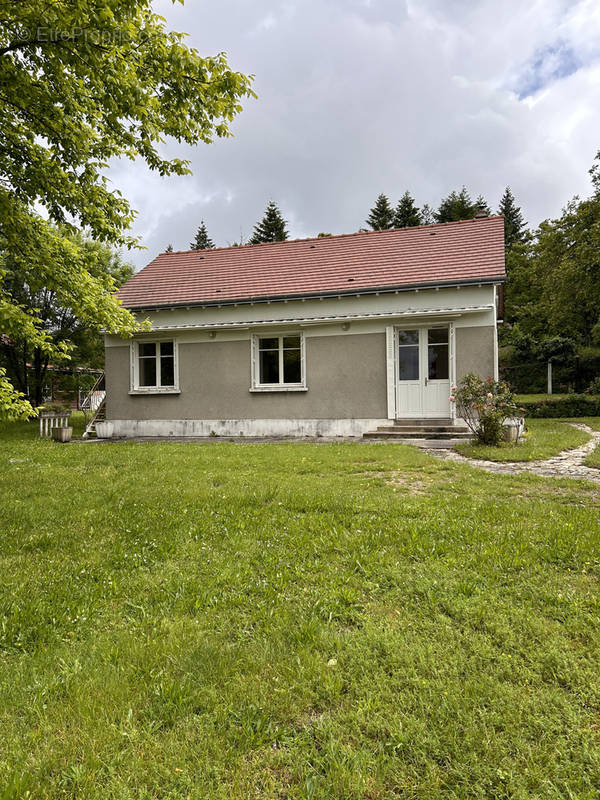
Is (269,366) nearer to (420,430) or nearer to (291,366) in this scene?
(291,366)

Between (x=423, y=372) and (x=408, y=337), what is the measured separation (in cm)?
111

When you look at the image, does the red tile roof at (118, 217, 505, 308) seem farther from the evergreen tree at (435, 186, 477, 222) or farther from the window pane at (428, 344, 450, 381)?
the evergreen tree at (435, 186, 477, 222)

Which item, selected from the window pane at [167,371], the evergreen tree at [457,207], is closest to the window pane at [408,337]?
the window pane at [167,371]

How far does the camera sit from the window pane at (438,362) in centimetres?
1209

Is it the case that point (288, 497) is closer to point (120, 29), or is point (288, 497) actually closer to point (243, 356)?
point (120, 29)

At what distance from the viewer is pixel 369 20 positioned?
11.3 metres

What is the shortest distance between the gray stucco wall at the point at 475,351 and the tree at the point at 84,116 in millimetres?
8114

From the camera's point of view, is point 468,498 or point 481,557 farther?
point 468,498

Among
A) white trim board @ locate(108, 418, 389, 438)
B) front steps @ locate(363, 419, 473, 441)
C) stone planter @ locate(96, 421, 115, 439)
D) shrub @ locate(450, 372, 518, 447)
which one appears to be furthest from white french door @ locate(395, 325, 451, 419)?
stone planter @ locate(96, 421, 115, 439)

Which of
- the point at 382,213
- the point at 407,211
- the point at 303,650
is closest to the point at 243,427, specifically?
the point at 303,650

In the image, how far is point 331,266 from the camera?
14.1 metres

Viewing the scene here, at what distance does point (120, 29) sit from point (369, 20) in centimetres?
957

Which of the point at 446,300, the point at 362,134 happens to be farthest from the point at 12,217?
the point at 362,134

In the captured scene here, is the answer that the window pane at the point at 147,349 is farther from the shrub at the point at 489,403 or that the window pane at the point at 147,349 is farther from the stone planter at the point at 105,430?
the shrub at the point at 489,403
